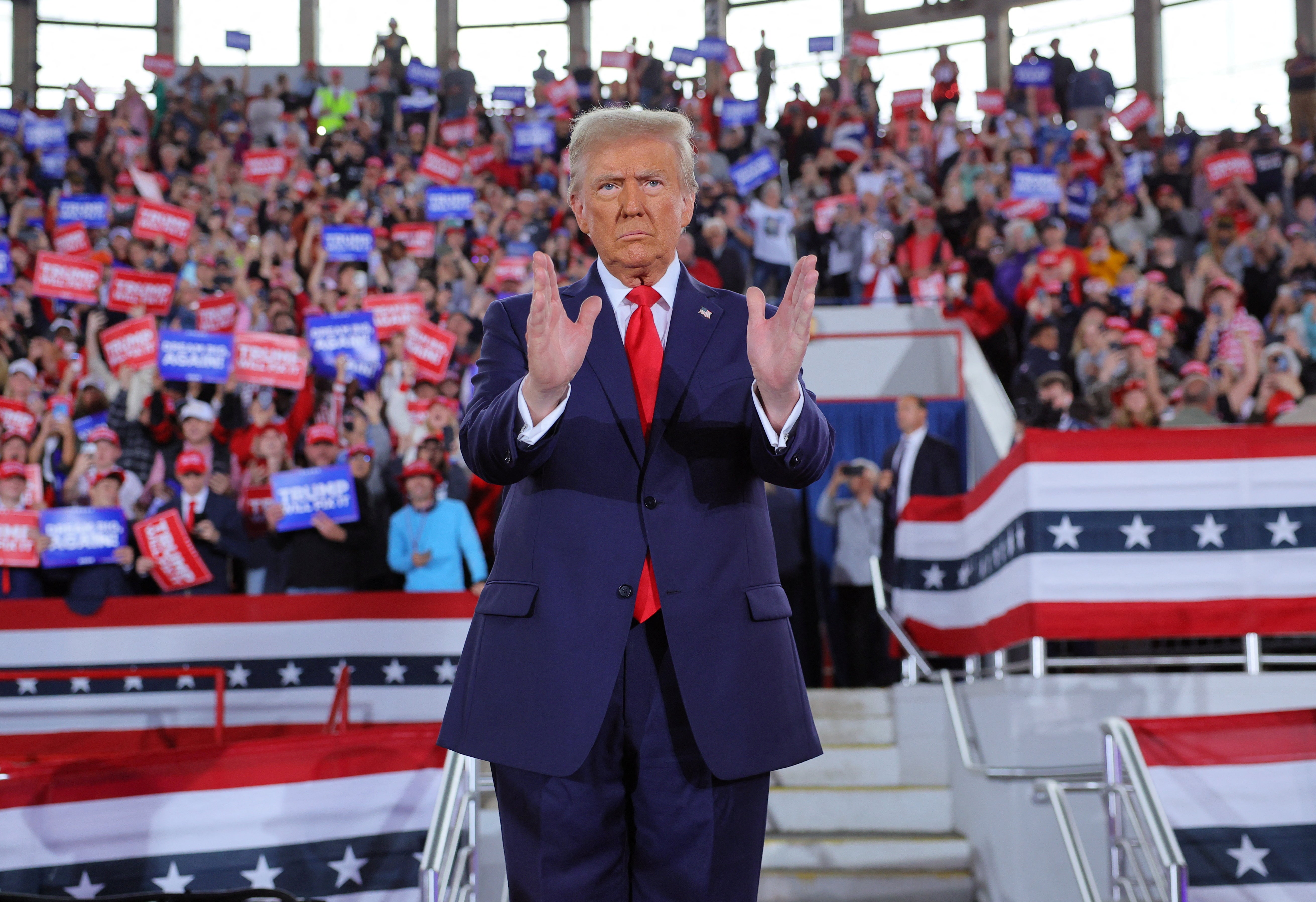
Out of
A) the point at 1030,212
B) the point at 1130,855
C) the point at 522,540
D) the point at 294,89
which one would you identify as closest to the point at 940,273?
the point at 1030,212

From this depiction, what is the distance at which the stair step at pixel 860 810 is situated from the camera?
5.93 metres

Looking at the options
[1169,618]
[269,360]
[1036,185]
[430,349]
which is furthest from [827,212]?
[1169,618]

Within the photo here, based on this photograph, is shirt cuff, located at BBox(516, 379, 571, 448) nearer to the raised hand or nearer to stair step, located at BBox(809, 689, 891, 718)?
the raised hand

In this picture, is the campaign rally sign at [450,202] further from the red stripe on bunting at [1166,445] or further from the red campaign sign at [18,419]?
the red stripe on bunting at [1166,445]

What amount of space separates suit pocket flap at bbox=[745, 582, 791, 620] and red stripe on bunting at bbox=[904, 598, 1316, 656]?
3811 mm

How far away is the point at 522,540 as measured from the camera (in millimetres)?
1991

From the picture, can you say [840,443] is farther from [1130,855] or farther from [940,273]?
[1130,855]

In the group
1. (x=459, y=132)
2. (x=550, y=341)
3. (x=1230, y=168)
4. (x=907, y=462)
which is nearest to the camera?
(x=550, y=341)

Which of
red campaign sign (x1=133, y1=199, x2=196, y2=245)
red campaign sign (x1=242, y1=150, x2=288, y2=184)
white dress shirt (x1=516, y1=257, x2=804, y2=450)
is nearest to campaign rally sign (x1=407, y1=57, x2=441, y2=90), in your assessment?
red campaign sign (x1=242, y1=150, x2=288, y2=184)

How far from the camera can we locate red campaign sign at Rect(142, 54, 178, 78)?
1631 cm

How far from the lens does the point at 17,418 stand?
8.40 meters

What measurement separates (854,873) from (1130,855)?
1640 mm

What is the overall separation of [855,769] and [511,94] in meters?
11.1

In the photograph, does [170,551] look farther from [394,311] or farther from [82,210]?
[82,210]
